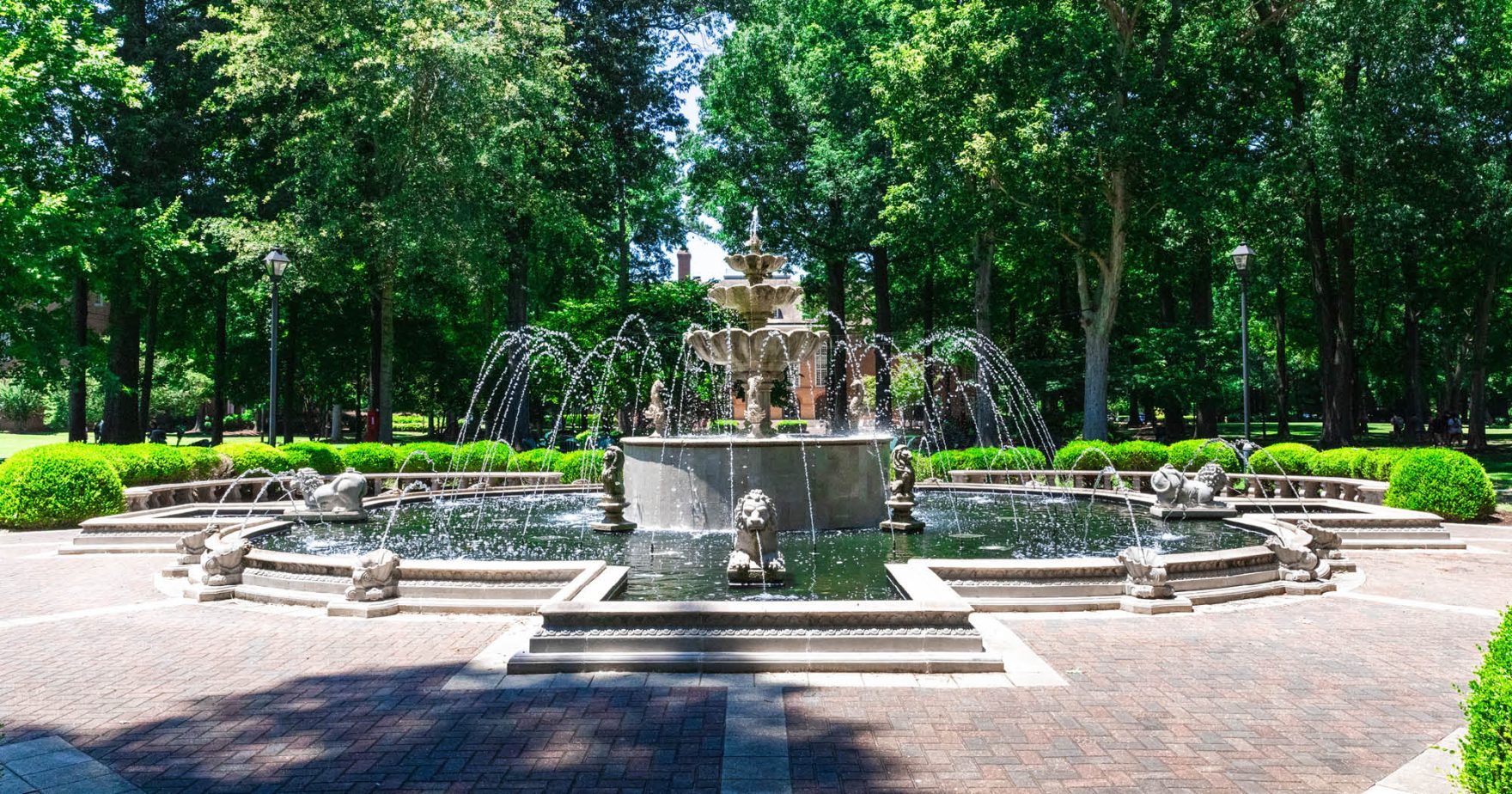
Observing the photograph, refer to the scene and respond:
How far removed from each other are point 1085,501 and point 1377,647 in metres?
10.5

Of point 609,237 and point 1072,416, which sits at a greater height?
point 609,237

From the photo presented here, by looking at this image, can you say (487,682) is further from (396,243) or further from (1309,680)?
(396,243)

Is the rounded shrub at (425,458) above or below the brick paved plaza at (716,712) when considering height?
above

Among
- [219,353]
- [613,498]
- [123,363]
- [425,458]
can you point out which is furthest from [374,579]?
[219,353]

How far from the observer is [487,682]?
23.5 ft

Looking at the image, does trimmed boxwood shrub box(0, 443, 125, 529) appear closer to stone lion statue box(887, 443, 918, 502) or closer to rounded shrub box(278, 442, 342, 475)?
rounded shrub box(278, 442, 342, 475)

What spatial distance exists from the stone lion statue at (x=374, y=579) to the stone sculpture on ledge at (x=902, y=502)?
7.49 metres

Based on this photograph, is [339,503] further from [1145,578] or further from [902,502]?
[1145,578]

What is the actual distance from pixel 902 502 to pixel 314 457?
1546cm

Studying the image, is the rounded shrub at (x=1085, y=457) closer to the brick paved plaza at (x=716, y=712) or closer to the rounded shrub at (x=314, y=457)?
the brick paved plaza at (x=716, y=712)

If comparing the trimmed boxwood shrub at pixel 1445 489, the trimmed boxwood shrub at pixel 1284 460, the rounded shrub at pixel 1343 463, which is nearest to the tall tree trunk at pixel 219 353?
the trimmed boxwood shrub at pixel 1284 460

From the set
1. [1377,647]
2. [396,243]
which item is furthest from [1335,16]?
[396,243]

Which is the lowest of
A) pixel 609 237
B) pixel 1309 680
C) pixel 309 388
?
pixel 1309 680

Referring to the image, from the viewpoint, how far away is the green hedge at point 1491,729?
3965mm
